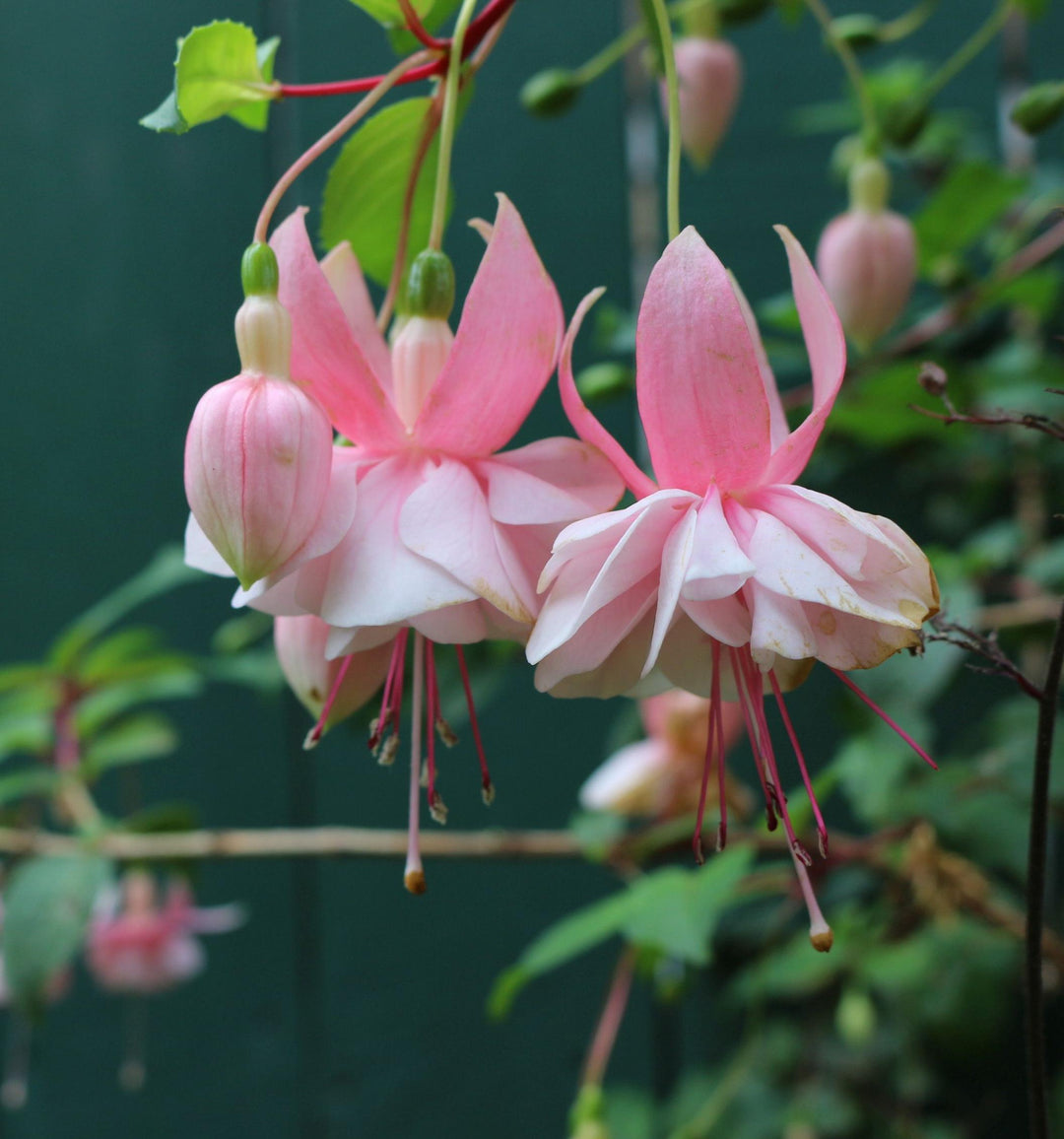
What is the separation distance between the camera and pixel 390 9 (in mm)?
381

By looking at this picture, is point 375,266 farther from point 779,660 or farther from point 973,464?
point 973,464

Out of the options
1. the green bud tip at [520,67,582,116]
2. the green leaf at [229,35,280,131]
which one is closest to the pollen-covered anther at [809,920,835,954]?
the green leaf at [229,35,280,131]

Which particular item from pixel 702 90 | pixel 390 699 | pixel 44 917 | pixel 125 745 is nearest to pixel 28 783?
pixel 125 745

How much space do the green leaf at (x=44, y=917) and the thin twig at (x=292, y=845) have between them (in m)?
0.04

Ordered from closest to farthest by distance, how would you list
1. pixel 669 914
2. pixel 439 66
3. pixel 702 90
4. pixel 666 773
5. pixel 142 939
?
pixel 439 66 < pixel 669 914 < pixel 702 90 < pixel 666 773 < pixel 142 939

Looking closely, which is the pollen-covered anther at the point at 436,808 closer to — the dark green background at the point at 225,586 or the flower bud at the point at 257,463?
the flower bud at the point at 257,463

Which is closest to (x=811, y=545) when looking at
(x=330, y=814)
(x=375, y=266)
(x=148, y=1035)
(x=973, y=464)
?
(x=375, y=266)

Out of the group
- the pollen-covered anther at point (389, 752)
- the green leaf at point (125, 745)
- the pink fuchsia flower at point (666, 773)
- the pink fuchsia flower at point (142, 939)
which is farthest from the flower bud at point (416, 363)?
the pink fuchsia flower at point (142, 939)

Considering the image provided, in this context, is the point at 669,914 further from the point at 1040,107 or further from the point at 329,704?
the point at 1040,107

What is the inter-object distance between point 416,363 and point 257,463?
0.28ft

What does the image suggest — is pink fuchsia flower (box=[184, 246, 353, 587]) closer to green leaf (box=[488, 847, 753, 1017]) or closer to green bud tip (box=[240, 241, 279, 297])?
green bud tip (box=[240, 241, 279, 297])

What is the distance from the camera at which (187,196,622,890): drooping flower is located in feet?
0.95

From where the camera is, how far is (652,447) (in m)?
0.29

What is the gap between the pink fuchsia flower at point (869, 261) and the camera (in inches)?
22.2
